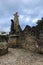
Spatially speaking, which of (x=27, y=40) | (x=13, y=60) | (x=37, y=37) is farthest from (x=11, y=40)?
(x=13, y=60)

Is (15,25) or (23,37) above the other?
(15,25)

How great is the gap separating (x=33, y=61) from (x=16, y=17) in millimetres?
5362

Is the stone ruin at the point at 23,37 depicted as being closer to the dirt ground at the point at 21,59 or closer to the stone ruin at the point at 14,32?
the stone ruin at the point at 14,32

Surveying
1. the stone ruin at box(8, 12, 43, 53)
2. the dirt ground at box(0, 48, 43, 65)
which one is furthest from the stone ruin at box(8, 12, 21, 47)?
Result: the dirt ground at box(0, 48, 43, 65)

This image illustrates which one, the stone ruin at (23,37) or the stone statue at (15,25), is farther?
the stone statue at (15,25)

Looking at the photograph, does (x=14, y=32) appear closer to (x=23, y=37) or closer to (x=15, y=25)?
(x=15, y=25)

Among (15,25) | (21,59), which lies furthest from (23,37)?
(21,59)

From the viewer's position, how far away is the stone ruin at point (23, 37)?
33.9 ft

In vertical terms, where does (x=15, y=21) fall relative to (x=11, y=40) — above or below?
above

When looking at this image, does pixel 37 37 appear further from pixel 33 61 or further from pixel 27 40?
pixel 33 61

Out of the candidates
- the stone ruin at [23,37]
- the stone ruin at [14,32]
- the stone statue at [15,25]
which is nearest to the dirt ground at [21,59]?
the stone ruin at [23,37]

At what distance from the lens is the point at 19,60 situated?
27.9 feet

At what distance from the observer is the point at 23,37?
37.2 ft

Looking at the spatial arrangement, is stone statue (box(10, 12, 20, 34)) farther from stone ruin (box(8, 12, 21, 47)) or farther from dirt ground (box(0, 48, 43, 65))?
dirt ground (box(0, 48, 43, 65))
